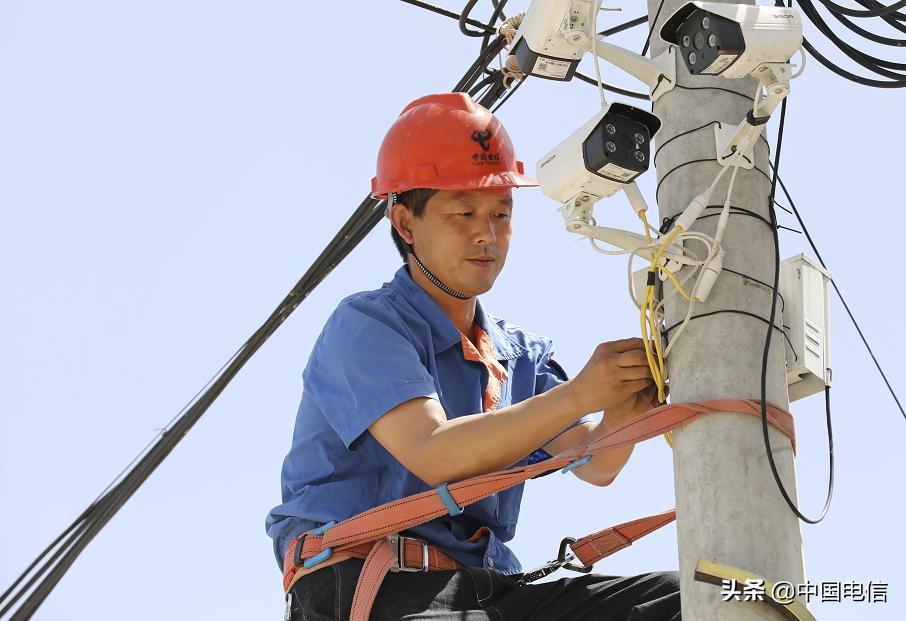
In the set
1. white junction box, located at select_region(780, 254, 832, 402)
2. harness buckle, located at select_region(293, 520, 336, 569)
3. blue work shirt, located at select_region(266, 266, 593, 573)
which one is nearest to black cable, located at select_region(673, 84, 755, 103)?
white junction box, located at select_region(780, 254, 832, 402)

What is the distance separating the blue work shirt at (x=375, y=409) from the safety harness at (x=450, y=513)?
0.09m

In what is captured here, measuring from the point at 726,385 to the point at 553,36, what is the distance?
3.69ft

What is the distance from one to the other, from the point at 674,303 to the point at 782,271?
0.38 m

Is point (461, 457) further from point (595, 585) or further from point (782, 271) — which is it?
point (782, 271)

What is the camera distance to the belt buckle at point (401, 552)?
3701 millimetres

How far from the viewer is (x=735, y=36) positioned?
306 centimetres

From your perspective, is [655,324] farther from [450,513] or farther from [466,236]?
[466,236]

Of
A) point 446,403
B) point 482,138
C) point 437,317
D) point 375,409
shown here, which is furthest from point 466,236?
point 375,409

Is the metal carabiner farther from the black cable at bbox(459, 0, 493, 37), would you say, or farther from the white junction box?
the black cable at bbox(459, 0, 493, 37)

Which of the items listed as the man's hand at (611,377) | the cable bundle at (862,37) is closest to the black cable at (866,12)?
the cable bundle at (862,37)

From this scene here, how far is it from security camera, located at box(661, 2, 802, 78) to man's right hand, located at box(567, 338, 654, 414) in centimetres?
78

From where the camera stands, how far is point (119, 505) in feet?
19.0

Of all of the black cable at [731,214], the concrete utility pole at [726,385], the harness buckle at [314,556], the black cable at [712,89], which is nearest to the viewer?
the concrete utility pole at [726,385]

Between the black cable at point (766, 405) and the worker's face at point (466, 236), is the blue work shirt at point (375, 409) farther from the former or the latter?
the black cable at point (766, 405)
